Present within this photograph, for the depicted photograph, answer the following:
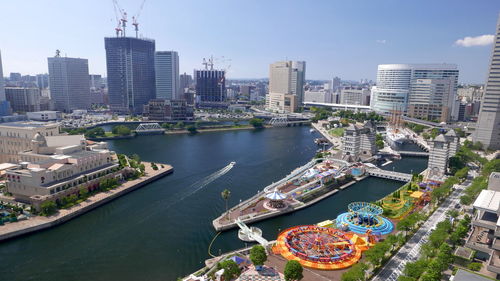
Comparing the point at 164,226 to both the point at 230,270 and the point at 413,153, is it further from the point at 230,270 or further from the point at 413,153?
the point at 413,153

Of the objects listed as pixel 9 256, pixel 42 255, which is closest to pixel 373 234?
pixel 42 255

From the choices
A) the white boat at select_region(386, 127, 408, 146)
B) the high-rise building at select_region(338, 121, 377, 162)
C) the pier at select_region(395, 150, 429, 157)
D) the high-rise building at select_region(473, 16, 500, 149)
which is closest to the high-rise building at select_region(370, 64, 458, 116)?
the white boat at select_region(386, 127, 408, 146)

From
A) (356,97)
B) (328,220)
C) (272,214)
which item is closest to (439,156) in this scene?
(328,220)

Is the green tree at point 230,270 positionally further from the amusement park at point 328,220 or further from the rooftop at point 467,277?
the rooftop at point 467,277

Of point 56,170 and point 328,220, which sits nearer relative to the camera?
point 328,220

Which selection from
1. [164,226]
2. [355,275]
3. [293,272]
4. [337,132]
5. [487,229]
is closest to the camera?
[355,275]

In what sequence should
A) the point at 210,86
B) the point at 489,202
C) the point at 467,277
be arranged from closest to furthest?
1. the point at 467,277
2. the point at 489,202
3. the point at 210,86
